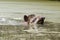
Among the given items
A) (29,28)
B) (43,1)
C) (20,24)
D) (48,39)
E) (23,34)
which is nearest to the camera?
(48,39)

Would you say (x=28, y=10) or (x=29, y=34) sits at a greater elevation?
(x=28, y=10)

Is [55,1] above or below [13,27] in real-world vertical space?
above

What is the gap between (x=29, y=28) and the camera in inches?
63.9

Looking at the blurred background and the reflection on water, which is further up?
the blurred background

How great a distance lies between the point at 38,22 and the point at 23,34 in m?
0.35

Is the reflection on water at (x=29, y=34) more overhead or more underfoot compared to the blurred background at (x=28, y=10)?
more underfoot

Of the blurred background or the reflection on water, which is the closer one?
the reflection on water

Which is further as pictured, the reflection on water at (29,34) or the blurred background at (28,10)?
the blurred background at (28,10)

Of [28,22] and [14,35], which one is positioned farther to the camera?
[28,22]

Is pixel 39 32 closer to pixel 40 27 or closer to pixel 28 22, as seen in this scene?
pixel 40 27

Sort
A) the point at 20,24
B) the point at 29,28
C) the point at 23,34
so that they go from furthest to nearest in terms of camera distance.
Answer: the point at 20,24, the point at 29,28, the point at 23,34

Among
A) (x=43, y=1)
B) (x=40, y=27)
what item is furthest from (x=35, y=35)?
(x=43, y=1)

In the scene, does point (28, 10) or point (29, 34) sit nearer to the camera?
point (29, 34)

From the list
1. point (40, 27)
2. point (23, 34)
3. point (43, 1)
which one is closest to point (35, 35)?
point (23, 34)
